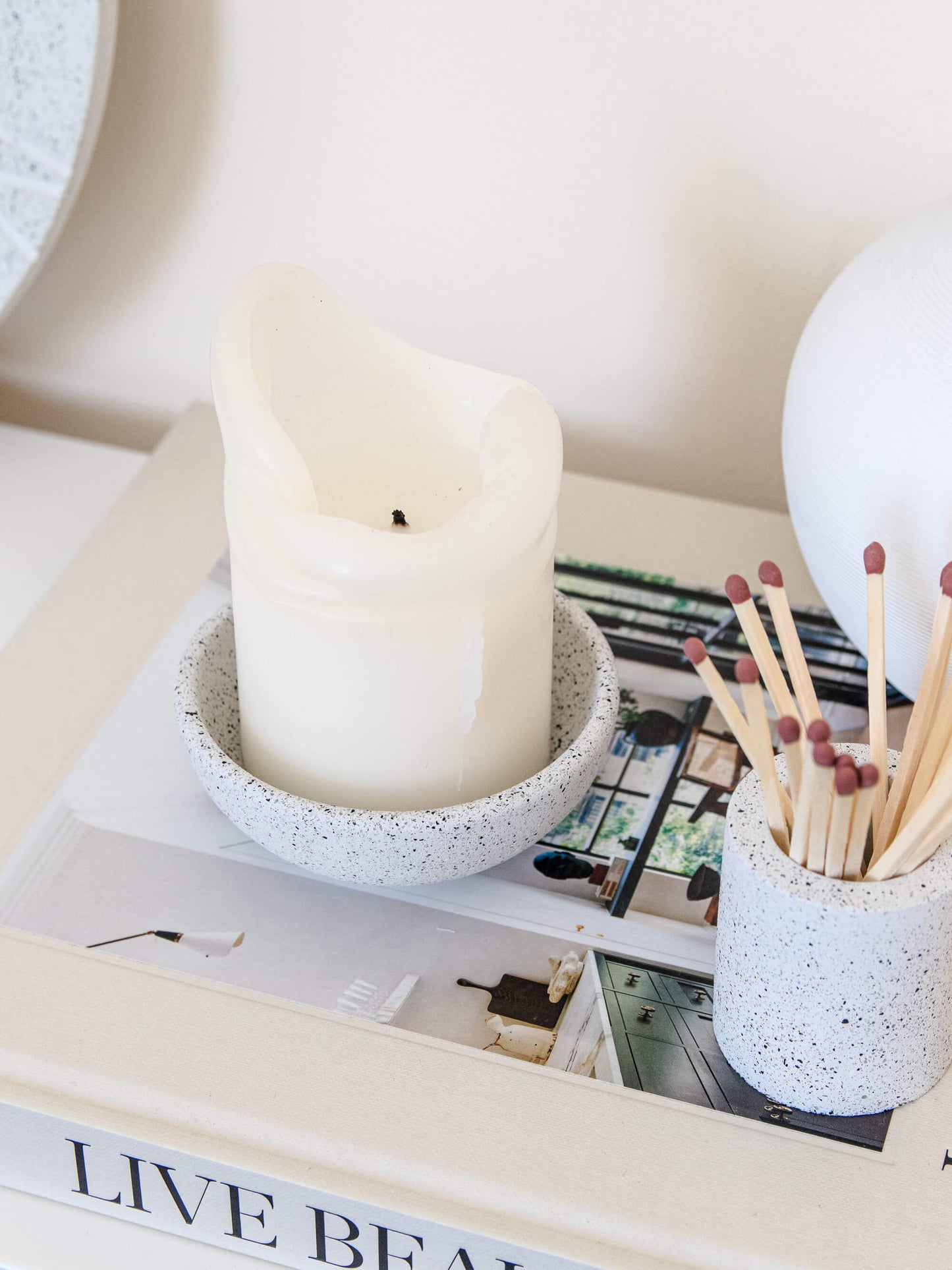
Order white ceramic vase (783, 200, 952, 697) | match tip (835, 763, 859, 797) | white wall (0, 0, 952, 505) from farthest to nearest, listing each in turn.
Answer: white wall (0, 0, 952, 505) → white ceramic vase (783, 200, 952, 697) → match tip (835, 763, 859, 797)

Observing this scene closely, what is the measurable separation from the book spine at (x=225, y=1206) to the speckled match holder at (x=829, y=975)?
7 centimetres

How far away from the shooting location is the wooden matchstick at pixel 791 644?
32 centimetres

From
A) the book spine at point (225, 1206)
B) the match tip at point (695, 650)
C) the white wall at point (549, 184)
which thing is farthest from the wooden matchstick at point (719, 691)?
the white wall at point (549, 184)

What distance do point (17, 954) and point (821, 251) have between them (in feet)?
1.31

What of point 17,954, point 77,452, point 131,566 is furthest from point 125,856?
point 77,452

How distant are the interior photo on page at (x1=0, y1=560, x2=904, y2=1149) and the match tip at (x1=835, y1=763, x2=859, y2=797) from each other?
0.11 meters

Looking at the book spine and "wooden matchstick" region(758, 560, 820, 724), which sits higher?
"wooden matchstick" region(758, 560, 820, 724)

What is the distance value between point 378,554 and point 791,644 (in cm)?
11

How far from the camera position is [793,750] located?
28 centimetres

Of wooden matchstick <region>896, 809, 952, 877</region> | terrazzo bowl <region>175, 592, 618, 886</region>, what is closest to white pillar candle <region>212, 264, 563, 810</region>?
terrazzo bowl <region>175, 592, 618, 886</region>

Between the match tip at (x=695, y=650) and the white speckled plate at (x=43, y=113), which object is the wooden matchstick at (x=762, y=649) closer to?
the match tip at (x=695, y=650)

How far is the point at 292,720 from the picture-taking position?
0.36 metres

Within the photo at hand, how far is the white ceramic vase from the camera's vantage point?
366 millimetres

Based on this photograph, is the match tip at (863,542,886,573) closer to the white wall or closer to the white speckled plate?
the white wall
